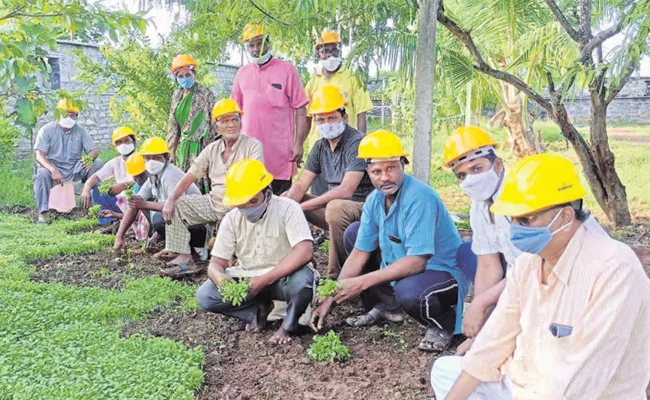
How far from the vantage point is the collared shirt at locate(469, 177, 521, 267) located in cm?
326

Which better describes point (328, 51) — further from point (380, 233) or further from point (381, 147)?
point (380, 233)

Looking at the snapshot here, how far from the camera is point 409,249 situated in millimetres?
3707

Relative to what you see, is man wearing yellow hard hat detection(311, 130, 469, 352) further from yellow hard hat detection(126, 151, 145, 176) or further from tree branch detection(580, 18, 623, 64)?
yellow hard hat detection(126, 151, 145, 176)

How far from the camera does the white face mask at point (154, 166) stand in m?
5.91

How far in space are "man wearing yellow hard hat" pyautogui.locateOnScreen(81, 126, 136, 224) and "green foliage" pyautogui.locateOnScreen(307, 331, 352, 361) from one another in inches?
153

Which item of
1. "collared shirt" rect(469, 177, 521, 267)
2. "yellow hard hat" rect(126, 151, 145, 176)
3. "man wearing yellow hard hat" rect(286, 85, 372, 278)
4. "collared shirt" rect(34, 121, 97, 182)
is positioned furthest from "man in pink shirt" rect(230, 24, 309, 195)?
"collared shirt" rect(34, 121, 97, 182)

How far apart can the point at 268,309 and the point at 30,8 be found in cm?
256

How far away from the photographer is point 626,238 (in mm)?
6656

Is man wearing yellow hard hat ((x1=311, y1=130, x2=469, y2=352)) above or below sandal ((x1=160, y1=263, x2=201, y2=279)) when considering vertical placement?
above

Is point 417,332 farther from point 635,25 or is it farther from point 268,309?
point 635,25

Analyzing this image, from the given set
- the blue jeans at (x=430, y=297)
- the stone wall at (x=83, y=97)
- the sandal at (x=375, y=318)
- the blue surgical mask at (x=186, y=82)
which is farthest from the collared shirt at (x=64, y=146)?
the blue jeans at (x=430, y=297)

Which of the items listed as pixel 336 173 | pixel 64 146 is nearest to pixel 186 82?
pixel 336 173

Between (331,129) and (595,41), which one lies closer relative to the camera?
(331,129)

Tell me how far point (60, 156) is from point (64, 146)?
0.50 ft
